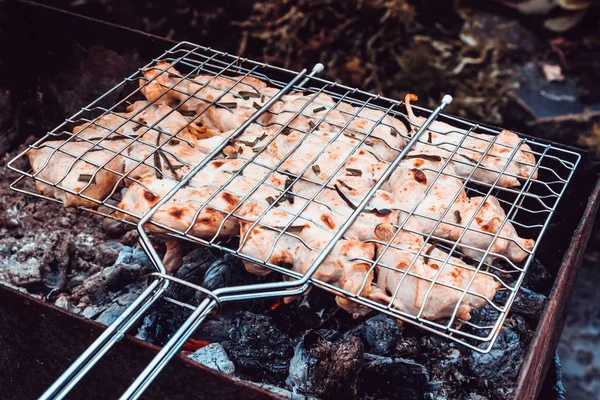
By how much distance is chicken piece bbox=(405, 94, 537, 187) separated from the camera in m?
2.71

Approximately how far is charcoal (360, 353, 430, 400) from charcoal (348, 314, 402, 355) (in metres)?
0.13

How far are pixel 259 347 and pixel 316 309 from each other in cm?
32

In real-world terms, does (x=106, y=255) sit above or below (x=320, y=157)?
below

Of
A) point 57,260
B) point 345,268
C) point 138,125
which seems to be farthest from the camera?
point 57,260

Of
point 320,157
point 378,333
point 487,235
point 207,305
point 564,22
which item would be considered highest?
point 207,305

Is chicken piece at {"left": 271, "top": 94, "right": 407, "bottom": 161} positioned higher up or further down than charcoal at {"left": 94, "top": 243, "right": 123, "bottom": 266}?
higher up

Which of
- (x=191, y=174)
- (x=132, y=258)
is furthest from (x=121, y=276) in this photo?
(x=191, y=174)

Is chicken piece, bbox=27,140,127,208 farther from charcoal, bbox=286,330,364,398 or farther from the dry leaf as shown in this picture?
the dry leaf

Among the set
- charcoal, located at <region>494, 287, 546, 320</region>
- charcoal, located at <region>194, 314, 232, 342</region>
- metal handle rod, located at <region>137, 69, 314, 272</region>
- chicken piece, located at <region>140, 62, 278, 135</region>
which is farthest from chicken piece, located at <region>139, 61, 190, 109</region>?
charcoal, located at <region>494, 287, 546, 320</region>

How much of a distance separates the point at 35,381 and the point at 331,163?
1.47 metres

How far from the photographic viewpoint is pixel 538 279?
10.1 feet

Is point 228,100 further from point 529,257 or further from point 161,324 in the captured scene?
point 529,257

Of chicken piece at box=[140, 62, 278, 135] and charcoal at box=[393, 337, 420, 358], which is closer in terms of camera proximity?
charcoal at box=[393, 337, 420, 358]

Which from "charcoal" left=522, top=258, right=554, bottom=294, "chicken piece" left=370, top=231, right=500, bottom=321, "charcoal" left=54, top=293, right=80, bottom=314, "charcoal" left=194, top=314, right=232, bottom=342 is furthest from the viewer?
"charcoal" left=522, top=258, right=554, bottom=294
